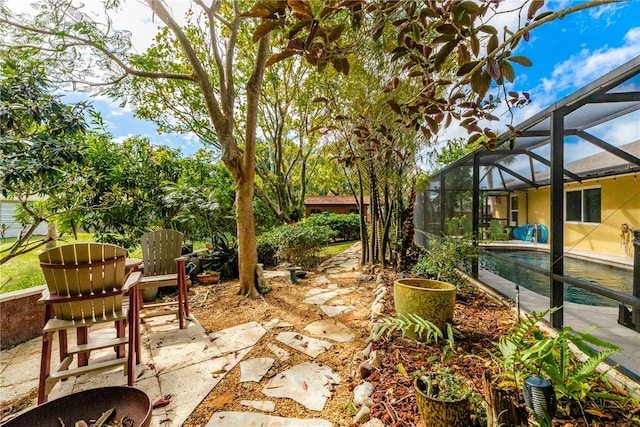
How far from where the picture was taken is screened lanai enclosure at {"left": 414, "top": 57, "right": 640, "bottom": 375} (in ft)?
8.23

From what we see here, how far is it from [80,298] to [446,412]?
8.57 feet

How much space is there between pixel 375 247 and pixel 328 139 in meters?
2.49

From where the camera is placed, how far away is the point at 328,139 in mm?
5613

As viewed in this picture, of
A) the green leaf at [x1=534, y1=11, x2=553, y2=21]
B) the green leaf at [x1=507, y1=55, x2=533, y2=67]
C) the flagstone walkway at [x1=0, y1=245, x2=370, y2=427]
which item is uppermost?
the green leaf at [x1=534, y1=11, x2=553, y2=21]

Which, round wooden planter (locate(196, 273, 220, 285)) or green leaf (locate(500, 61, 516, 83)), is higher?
green leaf (locate(500, 61, 516, 83))

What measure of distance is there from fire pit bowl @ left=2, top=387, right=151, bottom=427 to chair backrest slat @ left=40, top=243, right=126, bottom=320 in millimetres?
943

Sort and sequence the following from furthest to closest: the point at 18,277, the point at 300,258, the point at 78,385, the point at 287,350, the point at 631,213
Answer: the point at 300,258 → the point at 18,277 → the point at 631,213 → the point at 287,350 → the point at 78,385

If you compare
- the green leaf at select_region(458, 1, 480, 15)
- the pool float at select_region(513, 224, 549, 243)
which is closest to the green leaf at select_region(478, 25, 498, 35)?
the green leaf at select_region(458, 1, 480, 15)

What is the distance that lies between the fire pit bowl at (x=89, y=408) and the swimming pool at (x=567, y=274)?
3.52m

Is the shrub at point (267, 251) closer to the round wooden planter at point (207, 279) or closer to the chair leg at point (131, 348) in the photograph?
the round wooden planter at point (207, 279)

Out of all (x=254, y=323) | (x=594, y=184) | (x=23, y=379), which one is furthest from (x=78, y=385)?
(x=594, y=184)

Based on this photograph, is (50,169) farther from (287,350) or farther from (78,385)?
(287,350)

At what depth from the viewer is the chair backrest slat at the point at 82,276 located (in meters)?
2.11

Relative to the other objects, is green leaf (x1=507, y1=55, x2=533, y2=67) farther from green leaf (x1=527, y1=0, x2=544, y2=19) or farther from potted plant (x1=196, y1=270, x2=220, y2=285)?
potted plant (x1=196, y1=270, x2=220, y2=285)
